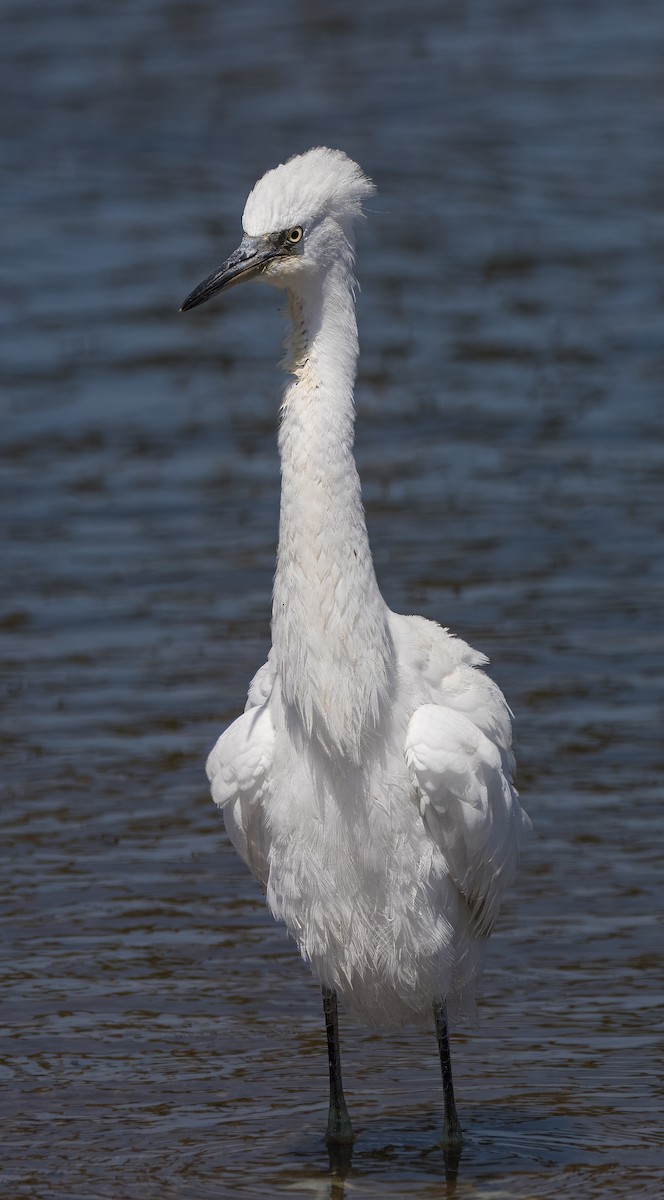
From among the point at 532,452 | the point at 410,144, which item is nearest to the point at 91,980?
the point at 532,452

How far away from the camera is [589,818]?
916 centimetres

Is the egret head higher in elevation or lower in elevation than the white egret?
higher

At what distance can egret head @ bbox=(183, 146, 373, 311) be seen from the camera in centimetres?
612

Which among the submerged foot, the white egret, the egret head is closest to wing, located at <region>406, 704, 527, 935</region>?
the white egret

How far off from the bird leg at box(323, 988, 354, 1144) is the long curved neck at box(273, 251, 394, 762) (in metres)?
0.98

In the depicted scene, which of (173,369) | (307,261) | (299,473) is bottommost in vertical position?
(173,369)

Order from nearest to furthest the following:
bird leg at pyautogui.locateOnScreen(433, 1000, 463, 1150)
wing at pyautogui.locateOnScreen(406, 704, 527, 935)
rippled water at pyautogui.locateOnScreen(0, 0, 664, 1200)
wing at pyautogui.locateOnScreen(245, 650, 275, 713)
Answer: wing at pyautogui.locateOnScreen(406, 704, 527, 935)
bird leg at pyautogui.locateOnScreen(433, 1000, 463, 1150)
wing at pyautogui.locateOnScreen(245, 650, 275, 713)
rippled water at pyautogui.locateOnScreen(0, 0, 664, 1200)

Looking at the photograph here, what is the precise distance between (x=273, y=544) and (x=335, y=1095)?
19.9ft

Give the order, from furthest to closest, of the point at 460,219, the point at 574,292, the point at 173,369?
1. the point at 460,219
2. the point at 574,292
3. the point at 173,369

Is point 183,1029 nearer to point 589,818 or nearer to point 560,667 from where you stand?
point 589,818

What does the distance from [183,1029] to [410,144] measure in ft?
50.0

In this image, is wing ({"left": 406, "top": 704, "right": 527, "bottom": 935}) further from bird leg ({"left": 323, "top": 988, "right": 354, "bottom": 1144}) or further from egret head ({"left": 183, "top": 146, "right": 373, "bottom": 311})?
egret head ({"left": 183, "top": 146, "right": 373, "bottom": 311})

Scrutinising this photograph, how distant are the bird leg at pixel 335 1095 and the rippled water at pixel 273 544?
129mm

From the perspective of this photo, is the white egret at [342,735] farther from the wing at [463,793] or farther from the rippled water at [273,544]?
the rippled water at [273,544]
